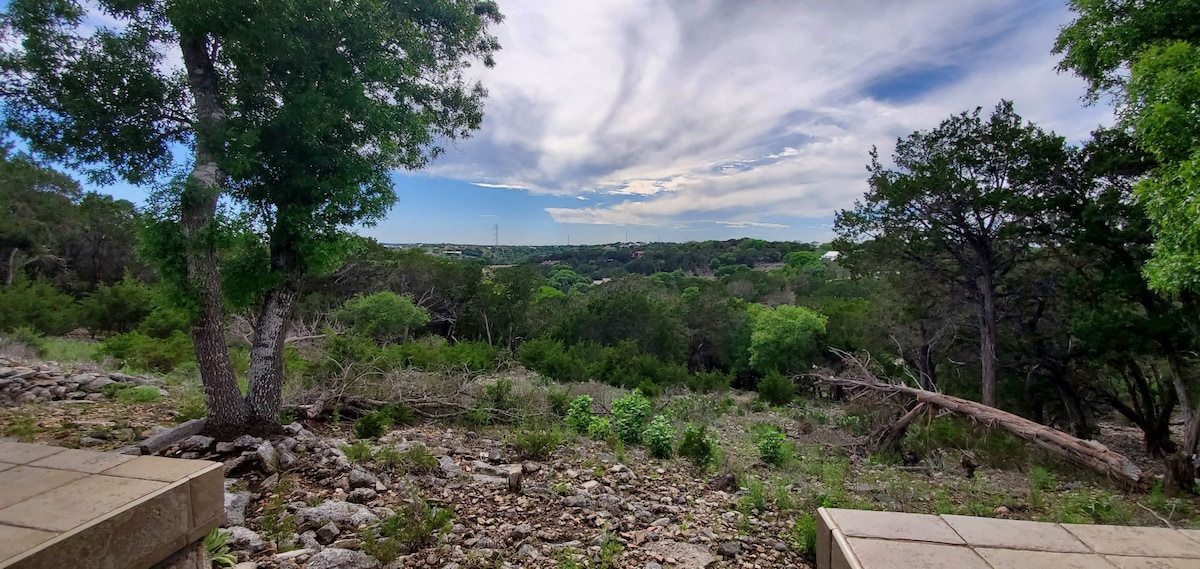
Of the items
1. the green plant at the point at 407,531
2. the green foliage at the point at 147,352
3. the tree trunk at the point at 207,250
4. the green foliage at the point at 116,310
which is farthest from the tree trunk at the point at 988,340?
the green foliage at the point at 116,310

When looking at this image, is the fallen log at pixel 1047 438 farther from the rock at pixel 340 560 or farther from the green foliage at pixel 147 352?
the green foliage at pixel 147 352

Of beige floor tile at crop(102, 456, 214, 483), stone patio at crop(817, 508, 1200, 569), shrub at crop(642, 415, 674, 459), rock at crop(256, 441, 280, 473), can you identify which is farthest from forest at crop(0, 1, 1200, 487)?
stone patio at crop(817, 508, 1200, 569)

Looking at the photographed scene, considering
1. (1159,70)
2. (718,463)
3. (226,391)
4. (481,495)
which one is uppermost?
(1159,70)

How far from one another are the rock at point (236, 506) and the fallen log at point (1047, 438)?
26.2ft

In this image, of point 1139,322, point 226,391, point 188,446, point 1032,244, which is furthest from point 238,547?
point 1032,244

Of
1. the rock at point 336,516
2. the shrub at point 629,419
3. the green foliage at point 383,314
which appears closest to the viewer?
the rock at point 336,516

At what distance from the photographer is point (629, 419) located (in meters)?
7.12

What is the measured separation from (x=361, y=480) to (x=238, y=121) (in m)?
3.27

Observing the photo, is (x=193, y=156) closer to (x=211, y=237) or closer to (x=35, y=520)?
(x=211, y=237)

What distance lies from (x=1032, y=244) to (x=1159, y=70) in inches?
266

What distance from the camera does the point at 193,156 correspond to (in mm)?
4598

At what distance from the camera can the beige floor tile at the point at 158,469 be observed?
6.26 ft

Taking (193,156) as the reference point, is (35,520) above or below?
below

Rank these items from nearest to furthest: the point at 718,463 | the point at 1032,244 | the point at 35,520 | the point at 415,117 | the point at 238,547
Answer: the point at 35,520 < the point at 238,547 < the point at 415,117 < the point at 718,463 < the point at 1032,244
